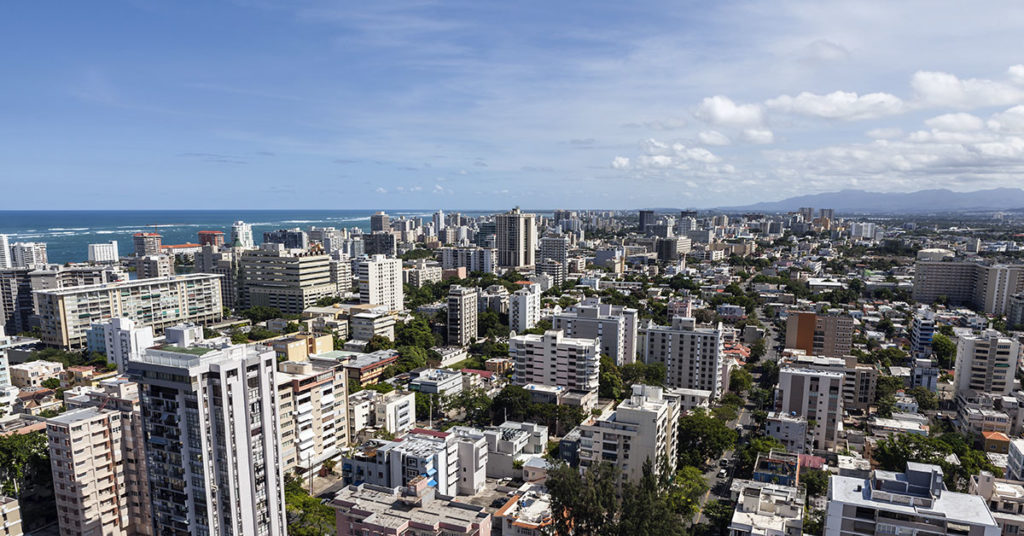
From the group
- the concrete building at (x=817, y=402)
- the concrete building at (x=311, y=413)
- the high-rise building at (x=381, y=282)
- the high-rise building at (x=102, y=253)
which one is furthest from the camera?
the high-rise building at (x=102, y=253)

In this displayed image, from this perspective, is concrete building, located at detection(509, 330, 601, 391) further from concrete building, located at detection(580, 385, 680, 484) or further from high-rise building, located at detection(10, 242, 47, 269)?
high-rise building, located at detection(10, 242, 47, 269)

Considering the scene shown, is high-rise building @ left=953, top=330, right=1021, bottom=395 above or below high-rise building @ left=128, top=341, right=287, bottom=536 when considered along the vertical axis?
below

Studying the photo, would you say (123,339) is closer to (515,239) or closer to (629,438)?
(629,438)


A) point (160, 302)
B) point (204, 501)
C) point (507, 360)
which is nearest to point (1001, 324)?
point (507, 360)

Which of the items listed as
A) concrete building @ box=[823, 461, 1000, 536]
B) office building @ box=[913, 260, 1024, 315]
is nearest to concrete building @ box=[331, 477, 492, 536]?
concrete building @ box=[823, 461, 1000, 536]

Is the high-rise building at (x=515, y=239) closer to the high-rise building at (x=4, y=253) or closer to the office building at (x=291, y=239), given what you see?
the office building at (x=291, y=239)

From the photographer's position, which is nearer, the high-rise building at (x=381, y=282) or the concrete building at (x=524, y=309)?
the concrete building at (x=524, y=309)

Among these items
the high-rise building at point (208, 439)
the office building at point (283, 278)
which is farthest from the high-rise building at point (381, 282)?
the high-rise building at point (208, 439)
